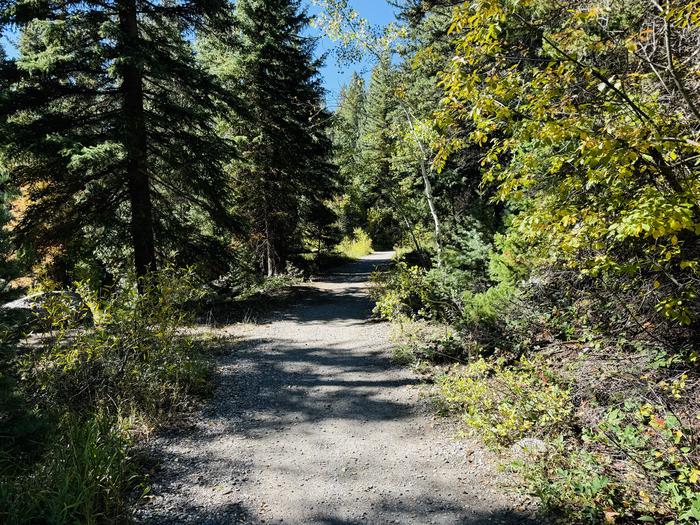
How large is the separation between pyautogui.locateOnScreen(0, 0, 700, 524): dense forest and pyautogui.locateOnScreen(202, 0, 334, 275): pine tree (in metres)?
0.13

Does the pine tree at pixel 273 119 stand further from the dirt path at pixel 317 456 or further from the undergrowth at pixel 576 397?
the undergrowth at pixel 576 397

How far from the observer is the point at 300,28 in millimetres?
13789

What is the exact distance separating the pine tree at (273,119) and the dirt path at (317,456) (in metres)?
7.27

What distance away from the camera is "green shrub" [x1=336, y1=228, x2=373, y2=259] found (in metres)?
26.9

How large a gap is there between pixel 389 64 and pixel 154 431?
28.7 ft

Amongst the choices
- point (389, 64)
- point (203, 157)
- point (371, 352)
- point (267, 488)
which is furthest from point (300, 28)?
point (267, 488)

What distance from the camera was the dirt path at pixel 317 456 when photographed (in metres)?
3.33

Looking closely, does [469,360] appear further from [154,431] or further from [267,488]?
[154,431]

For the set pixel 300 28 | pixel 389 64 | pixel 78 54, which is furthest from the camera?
pixel 300 28

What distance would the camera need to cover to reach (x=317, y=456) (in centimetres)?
421

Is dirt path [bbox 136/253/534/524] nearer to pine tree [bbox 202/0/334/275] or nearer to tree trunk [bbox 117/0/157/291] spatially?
tree trunk [bbox 117/0/157/291]

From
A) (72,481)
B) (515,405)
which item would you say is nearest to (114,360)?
(72,481)

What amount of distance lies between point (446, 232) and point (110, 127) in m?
7.83

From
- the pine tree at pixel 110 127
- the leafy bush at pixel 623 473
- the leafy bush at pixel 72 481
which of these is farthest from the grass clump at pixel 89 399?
the leafy bush at pixel 623 473
